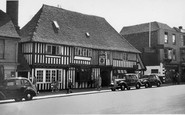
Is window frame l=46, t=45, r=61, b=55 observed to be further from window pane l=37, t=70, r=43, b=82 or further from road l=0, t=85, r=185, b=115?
road l=0, t=85, r=185, b=115

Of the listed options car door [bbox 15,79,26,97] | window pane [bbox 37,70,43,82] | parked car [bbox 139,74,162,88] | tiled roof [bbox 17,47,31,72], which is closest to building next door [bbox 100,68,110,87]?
parked car [bbox 139,74,162,88]

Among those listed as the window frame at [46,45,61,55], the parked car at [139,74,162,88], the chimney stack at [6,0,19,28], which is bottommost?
the parked car at [139,74,162,88]

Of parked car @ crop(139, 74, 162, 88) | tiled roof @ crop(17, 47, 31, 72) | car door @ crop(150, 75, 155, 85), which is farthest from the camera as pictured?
car door @ crop(150, 75, 155, 85)

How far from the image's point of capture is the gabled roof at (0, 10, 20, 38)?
2159 cm

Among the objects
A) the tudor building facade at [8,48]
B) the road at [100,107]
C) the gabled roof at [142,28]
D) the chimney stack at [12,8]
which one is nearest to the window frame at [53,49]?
the tudor building facade at [8,48]

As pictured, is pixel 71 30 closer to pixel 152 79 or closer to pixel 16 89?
pixel 152 79

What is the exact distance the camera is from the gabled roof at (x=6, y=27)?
2159 centimetres

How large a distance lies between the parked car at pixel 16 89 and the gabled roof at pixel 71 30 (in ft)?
23.9

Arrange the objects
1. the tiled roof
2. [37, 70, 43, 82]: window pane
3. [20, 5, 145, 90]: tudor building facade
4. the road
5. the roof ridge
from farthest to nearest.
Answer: the roof ridge < [20, 5, 145, 90]: tudor building facade < [37, 70, 43, 82]: window pane < the tiled roof < the road

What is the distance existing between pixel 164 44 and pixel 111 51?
42.5ft

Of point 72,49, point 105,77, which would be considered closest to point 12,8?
point 72,49

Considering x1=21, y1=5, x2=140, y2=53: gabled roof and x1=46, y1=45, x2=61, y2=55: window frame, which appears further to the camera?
x1=21, y1=5, x2=140, y2=53: gabled roof

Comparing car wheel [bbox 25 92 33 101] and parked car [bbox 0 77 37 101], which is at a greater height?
parked car [bbox 0 77 37 101]

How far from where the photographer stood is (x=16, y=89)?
15844 mm
